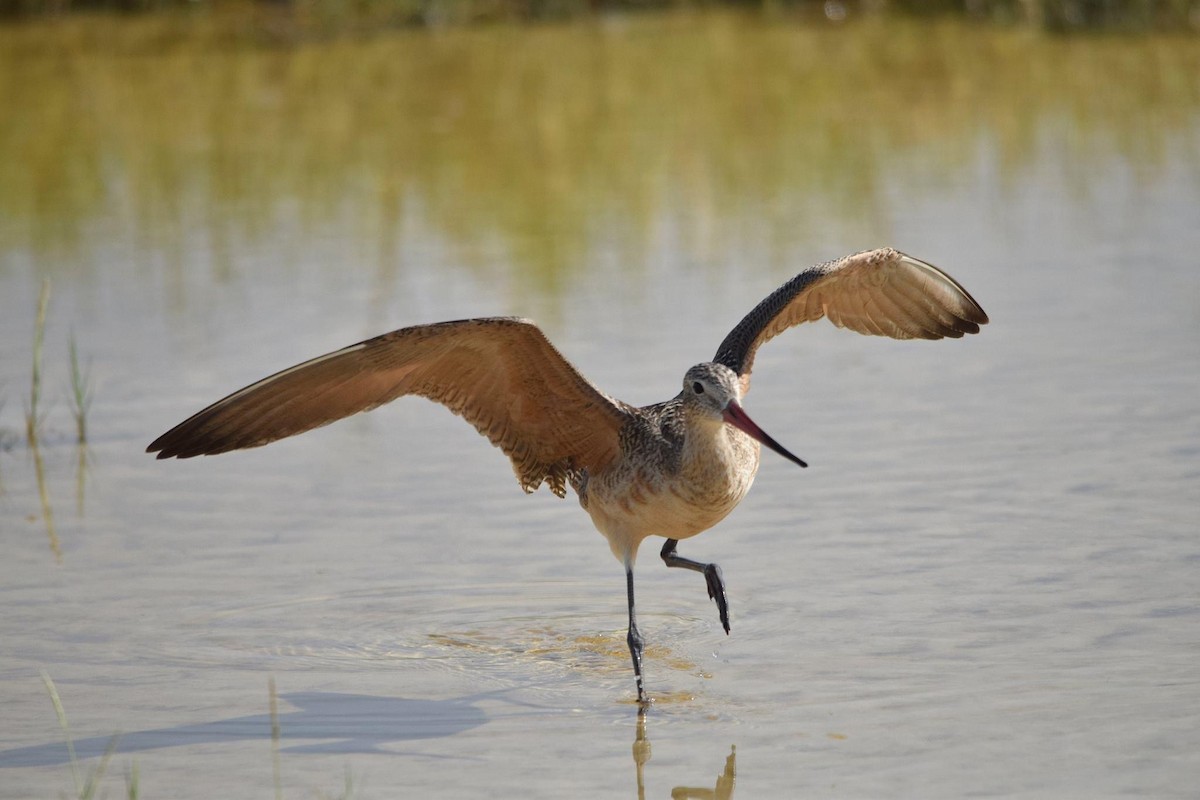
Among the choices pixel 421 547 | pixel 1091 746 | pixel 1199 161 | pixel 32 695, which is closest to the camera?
pixel 1091 746

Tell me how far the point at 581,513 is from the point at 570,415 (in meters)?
1.50

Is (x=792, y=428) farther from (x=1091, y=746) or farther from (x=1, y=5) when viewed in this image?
(x=1, y=5)

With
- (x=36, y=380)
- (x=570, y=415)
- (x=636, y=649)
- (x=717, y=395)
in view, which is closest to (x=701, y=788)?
(x=636, y=649)

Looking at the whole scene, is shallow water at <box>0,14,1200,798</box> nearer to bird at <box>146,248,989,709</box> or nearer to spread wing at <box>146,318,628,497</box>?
bird at <box>146,248,989,709</box>

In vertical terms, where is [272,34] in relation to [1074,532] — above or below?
above

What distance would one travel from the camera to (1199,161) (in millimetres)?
13492

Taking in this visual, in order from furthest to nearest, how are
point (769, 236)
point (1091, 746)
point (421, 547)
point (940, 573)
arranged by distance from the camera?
point (769, 236) → point (421, 547) → point (940, 573) → point (1091, 746)

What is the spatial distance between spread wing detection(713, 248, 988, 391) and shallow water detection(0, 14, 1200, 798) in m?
0.72

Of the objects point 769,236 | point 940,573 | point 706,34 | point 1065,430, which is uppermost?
point 706,34

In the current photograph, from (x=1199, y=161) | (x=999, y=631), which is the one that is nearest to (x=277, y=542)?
(x=999, y=631)

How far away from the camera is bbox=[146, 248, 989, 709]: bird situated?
238 inches

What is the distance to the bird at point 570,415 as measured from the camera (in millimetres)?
6039

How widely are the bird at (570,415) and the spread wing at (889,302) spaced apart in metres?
0.04

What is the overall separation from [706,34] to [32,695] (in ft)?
52.8
